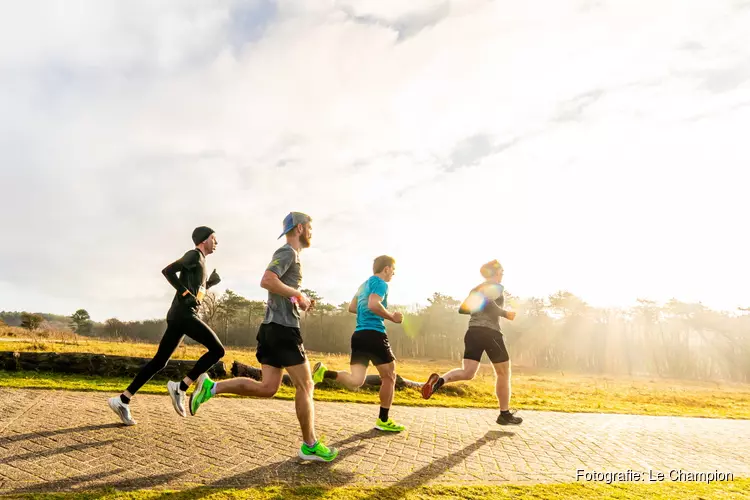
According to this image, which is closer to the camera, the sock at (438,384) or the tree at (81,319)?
the sock at (438,384)

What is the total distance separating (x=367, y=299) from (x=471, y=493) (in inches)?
108

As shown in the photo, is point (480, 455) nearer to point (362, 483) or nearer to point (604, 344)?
point (362, 483)

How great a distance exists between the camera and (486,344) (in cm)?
702

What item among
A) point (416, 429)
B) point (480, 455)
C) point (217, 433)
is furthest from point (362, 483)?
point (416, 429)

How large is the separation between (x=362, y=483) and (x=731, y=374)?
72.9 metres

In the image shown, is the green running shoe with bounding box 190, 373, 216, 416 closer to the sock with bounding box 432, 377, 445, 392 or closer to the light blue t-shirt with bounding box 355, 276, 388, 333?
the light blue t-shirt with bounding box 355, 276, 388, 333

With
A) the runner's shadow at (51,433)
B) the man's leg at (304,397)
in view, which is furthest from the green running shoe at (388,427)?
the runner's shadow at (51,433)

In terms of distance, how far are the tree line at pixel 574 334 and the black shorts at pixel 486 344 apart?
50.4 metres

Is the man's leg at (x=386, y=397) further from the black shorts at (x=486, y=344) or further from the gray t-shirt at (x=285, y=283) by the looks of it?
the gray t-shirt at (x=285, y=283)

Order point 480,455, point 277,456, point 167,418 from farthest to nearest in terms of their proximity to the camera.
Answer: point 167,418, point 480,455, point 277,456

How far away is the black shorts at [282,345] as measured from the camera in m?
4.26

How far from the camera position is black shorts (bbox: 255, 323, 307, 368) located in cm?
426

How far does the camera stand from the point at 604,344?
214ft

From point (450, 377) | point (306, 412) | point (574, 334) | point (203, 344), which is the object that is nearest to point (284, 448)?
point (306, 412)
